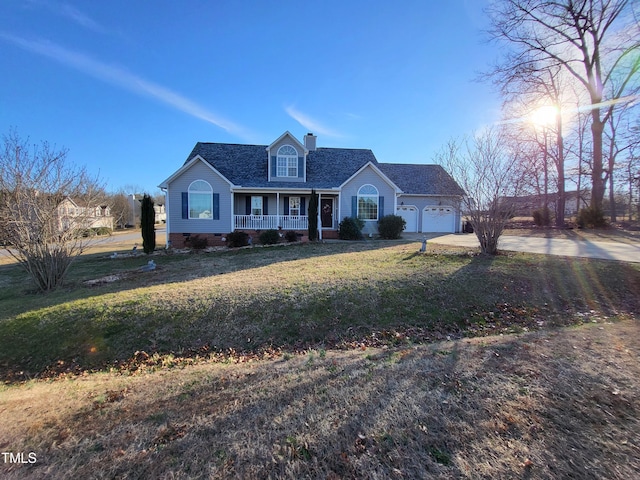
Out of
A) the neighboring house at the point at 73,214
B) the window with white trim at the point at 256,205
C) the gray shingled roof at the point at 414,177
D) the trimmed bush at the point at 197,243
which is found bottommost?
the trimmed bush at the point at 197,243

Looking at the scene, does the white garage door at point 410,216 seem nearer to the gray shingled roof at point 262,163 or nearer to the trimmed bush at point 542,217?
the gray shingled roof at point 262,163

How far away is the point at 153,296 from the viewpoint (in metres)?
6.64

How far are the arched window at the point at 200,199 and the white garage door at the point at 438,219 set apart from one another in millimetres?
15516

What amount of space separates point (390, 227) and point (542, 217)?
1857cm

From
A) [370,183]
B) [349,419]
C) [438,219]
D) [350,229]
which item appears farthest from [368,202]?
[349,419]

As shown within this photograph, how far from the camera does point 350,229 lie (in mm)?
17875

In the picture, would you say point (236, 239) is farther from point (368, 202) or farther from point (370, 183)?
point (370, 183)

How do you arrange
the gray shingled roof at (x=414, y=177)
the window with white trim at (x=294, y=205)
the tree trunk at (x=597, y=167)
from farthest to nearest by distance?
the gray shingled roof at (x=414, y=177) < the tree trunk at (x=597, y=167) < the window with white trim at (x=294, y=205)

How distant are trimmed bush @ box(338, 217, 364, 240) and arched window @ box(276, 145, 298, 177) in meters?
4.58

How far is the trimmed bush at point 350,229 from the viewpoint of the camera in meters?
17.9

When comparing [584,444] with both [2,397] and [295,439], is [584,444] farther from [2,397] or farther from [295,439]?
[2,397]

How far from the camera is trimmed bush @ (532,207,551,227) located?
27.4 meters

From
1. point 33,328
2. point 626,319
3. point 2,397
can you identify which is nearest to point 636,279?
point 626,319

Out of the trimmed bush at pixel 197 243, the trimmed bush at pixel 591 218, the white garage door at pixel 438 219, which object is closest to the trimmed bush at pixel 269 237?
the trimmed bush at pixel 197 243
